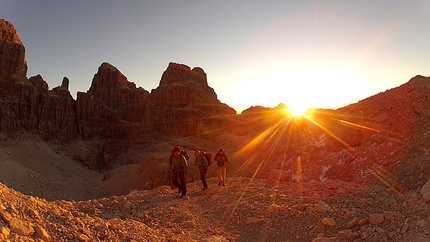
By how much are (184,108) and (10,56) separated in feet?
134

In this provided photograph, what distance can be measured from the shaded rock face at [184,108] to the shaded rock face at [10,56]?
30.8 meters

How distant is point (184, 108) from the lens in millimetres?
74125

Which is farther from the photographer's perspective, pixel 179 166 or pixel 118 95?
pixel 118 95

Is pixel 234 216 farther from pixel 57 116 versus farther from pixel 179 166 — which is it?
pixel 57 116

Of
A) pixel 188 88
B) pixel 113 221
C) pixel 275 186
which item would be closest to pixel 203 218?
pixel 113 221

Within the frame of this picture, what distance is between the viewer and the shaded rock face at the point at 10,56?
39.5 m

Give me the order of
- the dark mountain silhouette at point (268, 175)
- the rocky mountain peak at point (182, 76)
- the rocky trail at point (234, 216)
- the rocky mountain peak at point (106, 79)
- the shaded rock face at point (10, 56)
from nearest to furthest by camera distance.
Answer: the rocky trail at point (234, 216), the dark mountain silhouette at point (268, 175), the shaded rock face at point (10, 56), the rocky mountain peak at point (106, 79), the rocky mountain peak at point (182, 76)

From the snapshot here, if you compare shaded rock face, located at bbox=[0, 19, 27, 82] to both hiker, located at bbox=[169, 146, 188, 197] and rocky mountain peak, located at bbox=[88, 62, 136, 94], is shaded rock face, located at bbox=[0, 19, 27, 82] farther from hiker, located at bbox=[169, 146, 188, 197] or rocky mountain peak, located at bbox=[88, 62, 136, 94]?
hiker, located at bbox=[169, 146, 188, 197]

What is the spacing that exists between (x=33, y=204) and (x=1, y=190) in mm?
701

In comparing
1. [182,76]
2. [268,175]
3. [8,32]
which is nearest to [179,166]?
[268,175]

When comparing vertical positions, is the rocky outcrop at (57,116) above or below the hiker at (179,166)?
above

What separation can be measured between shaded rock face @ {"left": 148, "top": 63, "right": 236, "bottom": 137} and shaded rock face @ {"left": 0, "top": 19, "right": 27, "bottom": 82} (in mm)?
30765

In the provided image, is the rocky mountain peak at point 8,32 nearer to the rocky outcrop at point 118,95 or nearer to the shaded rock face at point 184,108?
the rocky outcrop at point 118,95

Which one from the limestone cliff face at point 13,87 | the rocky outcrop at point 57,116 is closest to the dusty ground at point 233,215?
the limestone cliff face at point 13,87
